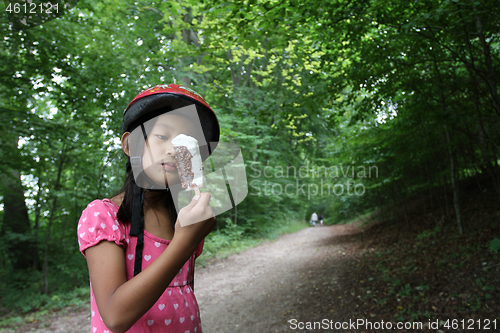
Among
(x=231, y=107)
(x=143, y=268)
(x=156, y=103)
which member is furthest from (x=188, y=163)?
(x=231, y=107)

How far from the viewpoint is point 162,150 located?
1000 millimetres

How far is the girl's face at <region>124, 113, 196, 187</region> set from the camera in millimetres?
985

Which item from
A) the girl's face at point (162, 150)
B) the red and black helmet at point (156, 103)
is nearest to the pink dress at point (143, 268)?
the girl's face at point (162, 150)

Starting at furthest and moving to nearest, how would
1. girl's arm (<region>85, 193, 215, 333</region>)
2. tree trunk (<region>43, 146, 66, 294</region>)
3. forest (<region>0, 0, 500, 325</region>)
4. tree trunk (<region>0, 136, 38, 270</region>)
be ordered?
1. tree trunk (<region>43, 146, 66, 294</region>)
2. tree trunk (<region>0, 136, 38, 270</region>)
3. forest (<region>0, 0, 500, 325</region>)
4. girl's arm (<region>85, 193, 215, 333</region>)

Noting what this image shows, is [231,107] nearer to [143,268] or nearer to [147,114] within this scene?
[147,114]

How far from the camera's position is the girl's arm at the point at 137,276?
0.81m

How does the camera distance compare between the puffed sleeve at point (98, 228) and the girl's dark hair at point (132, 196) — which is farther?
the girl's dark hair at point (132, 196)

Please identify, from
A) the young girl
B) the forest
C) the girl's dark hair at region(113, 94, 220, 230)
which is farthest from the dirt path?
the girl's dark hair at region(113, 94, 220, 230)

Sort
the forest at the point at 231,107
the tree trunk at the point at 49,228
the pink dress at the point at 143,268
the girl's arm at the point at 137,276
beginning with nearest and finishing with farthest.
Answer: the girl's arm at the point at 137,276 → the pink dress at the point at 143,268 → the forest at the point at 231,107 → the tree trunk at the point at 49,228

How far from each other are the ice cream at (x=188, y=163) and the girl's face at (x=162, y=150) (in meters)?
0.04

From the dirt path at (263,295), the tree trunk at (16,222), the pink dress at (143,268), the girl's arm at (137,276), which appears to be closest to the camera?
the girl's arm at (137,276)

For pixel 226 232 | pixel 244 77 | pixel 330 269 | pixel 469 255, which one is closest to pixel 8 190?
pixel 330 269

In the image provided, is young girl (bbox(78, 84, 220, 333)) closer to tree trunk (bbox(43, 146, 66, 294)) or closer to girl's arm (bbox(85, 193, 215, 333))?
girl's arm (bbox(85, 193, 215, 333))

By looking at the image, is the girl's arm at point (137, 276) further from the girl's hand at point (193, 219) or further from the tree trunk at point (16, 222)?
the tree trunk at point (16, 222)
